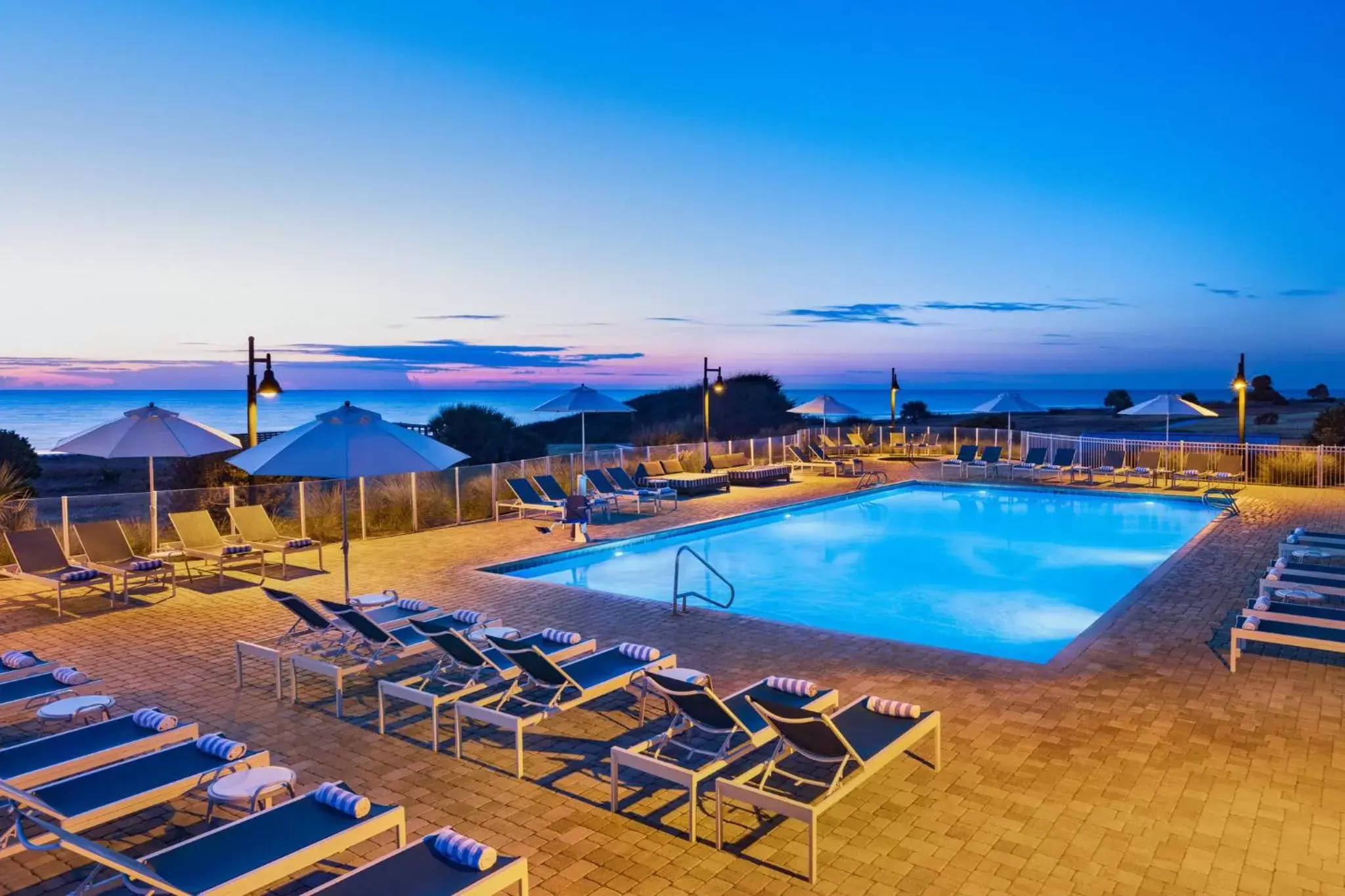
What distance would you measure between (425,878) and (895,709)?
9.67ft

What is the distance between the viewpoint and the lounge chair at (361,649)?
6500 millimetres

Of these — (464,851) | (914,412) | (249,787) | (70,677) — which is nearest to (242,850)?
(249,787)

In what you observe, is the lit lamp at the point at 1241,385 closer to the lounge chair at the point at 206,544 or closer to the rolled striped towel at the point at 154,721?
the lounge chair at the point at 206,544

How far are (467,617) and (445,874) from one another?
4031 mm

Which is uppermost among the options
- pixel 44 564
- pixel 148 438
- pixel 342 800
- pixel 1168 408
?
pixel 148 438

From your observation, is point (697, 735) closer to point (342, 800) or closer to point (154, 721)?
point (342, 800)

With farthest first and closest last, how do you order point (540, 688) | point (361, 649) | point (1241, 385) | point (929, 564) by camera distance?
point (1241, 385), point (929, 564), point (361, 649), point (540, 688)

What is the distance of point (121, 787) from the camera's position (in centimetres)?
429

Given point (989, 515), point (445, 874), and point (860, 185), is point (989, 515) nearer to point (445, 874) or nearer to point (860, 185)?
point (860, 185)

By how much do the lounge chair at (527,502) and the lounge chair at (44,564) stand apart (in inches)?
258

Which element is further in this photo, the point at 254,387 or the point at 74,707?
the point at 254,387

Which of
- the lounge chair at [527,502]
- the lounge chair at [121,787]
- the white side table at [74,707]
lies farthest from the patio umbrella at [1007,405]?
the lounge chair at [121,787]

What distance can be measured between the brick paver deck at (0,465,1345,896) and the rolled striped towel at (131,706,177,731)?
51 cm

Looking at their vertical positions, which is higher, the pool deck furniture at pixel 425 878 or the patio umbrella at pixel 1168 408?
the patio umbrella at pixel 1168 408
